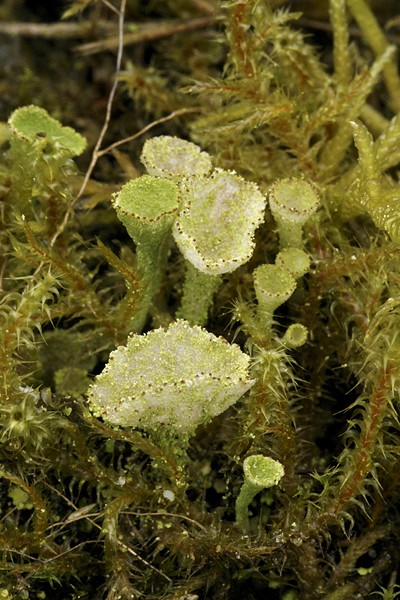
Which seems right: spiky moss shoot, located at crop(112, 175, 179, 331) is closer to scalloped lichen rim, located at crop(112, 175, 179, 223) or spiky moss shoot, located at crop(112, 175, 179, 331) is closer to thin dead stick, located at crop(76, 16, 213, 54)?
scalloped lichen rim, located at crop(112, 175, 179, 223)

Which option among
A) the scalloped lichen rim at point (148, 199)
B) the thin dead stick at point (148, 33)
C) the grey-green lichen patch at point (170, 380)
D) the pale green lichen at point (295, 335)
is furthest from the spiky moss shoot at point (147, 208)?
the thin dead stick at point (148, 33)

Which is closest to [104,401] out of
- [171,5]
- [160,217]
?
[160,217]

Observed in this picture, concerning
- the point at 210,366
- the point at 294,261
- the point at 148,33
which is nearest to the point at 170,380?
the point at 210,366

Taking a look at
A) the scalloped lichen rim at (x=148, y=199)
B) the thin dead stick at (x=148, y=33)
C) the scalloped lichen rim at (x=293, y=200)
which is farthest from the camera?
the thin dead stick at (x=148, y=33)

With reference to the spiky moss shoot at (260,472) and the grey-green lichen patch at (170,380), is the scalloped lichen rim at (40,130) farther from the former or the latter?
the spiky moss shoot at (260,472)

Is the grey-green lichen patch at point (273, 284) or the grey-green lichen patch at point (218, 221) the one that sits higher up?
the grey-green lichen patch at point (218, 221)

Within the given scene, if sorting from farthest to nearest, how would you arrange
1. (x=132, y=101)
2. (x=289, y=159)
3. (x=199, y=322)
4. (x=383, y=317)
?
(x=132, y=101) < (x=289, y=159) < (x=199, y=322) < (x=383, y=317)

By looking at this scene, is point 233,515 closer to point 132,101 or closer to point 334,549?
point 334,549
